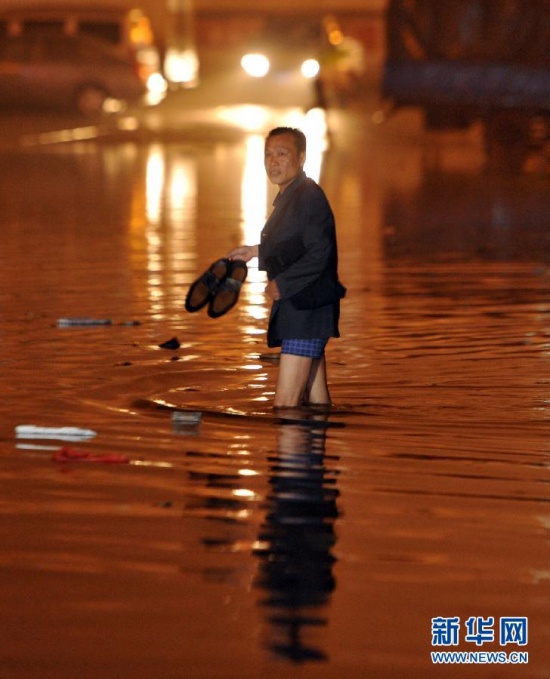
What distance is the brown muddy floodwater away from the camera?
5258 millimetres

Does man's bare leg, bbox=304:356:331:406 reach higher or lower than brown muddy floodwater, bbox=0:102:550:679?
higher

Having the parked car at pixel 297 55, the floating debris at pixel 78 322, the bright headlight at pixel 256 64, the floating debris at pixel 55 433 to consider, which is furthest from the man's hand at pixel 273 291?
the bright headlight at pixel 256 64

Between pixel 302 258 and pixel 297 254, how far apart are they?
41 millimetres

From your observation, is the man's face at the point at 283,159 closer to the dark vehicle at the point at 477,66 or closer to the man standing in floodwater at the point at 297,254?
the man standing in floodwater at the point at 297,254

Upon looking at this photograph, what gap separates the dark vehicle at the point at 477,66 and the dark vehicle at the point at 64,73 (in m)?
7.30

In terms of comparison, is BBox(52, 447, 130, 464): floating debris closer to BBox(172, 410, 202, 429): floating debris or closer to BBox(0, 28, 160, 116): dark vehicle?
BBox(172, 410, 202, 429): floating debris

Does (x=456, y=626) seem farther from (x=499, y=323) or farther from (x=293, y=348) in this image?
(x=499, y=323)

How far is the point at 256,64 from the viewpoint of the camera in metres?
43.0

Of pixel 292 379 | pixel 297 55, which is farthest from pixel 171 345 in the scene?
pixel 297 55

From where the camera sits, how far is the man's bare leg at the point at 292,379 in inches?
327

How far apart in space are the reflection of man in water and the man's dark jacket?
498 millimetres

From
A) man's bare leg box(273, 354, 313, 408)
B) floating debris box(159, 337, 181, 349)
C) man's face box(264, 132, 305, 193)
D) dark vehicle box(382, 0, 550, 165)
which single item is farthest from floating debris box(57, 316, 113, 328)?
dark vehicle box(382, 0, 550, 165)

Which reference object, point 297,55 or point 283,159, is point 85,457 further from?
point 297,55

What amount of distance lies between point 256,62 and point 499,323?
31965 millimetres
